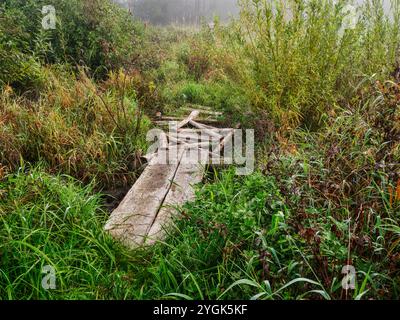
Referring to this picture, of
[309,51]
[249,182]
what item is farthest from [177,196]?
[309,51]

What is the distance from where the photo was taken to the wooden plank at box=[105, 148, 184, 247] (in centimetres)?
312

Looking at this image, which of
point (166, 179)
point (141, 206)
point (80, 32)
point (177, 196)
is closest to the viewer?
point (141, 206)

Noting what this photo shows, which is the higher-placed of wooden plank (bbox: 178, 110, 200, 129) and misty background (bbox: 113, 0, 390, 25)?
misty background (bbox: 113, 0, 390, 25)

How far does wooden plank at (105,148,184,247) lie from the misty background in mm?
6347

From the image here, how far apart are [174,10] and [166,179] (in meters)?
9.40

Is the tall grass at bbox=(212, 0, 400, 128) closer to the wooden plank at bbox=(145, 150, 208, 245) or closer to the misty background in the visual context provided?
the wooden plank at bbox=(145, 150, 208, 245)

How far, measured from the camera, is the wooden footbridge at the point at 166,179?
3.18 m

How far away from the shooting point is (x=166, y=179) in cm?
409

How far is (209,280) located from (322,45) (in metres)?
A: 3.60

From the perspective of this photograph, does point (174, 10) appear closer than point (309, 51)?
No

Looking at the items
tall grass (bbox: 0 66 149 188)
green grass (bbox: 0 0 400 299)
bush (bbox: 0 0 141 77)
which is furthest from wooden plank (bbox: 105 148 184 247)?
bush (bbox: 0 0 141 77)

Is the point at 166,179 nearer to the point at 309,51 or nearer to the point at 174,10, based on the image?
the point at 309,51
